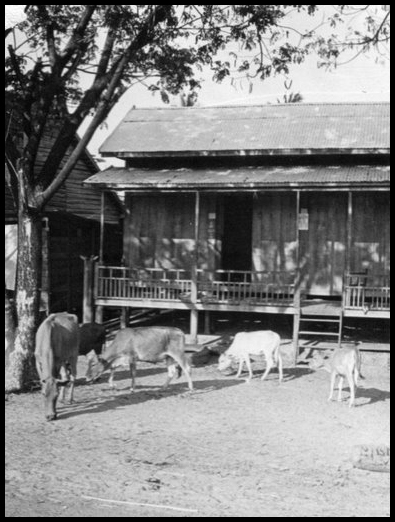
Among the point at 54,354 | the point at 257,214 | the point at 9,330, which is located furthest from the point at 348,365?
the point at 257,214

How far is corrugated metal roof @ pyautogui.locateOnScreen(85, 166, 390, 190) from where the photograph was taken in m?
17.0

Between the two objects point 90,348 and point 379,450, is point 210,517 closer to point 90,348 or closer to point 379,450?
point 379,450

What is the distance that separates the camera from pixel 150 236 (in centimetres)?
2020

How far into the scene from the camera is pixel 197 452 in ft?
31.5

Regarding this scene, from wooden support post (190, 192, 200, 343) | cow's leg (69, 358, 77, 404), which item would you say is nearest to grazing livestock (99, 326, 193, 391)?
cow's leg (69, 358, 77, 404)

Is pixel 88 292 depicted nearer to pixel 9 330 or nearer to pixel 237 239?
pixel 9 330

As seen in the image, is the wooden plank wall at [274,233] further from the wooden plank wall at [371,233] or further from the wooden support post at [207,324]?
the wooden support post at [207,324]

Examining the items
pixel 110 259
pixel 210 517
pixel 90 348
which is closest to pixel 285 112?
pixel 110 259

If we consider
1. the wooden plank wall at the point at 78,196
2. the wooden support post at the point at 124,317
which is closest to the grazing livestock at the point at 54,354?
the wooden support post at the point at 124,317

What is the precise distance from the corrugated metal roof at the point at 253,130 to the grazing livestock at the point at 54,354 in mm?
8707

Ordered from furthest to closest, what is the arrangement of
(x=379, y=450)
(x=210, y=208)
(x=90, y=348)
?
1. (x=210, y=208)
2. (x=90, y=348)
3. (x=379, y=450)

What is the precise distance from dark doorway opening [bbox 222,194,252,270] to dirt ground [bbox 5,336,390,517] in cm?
767

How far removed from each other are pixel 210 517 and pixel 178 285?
1142cm

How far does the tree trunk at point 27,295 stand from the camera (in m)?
13.3
